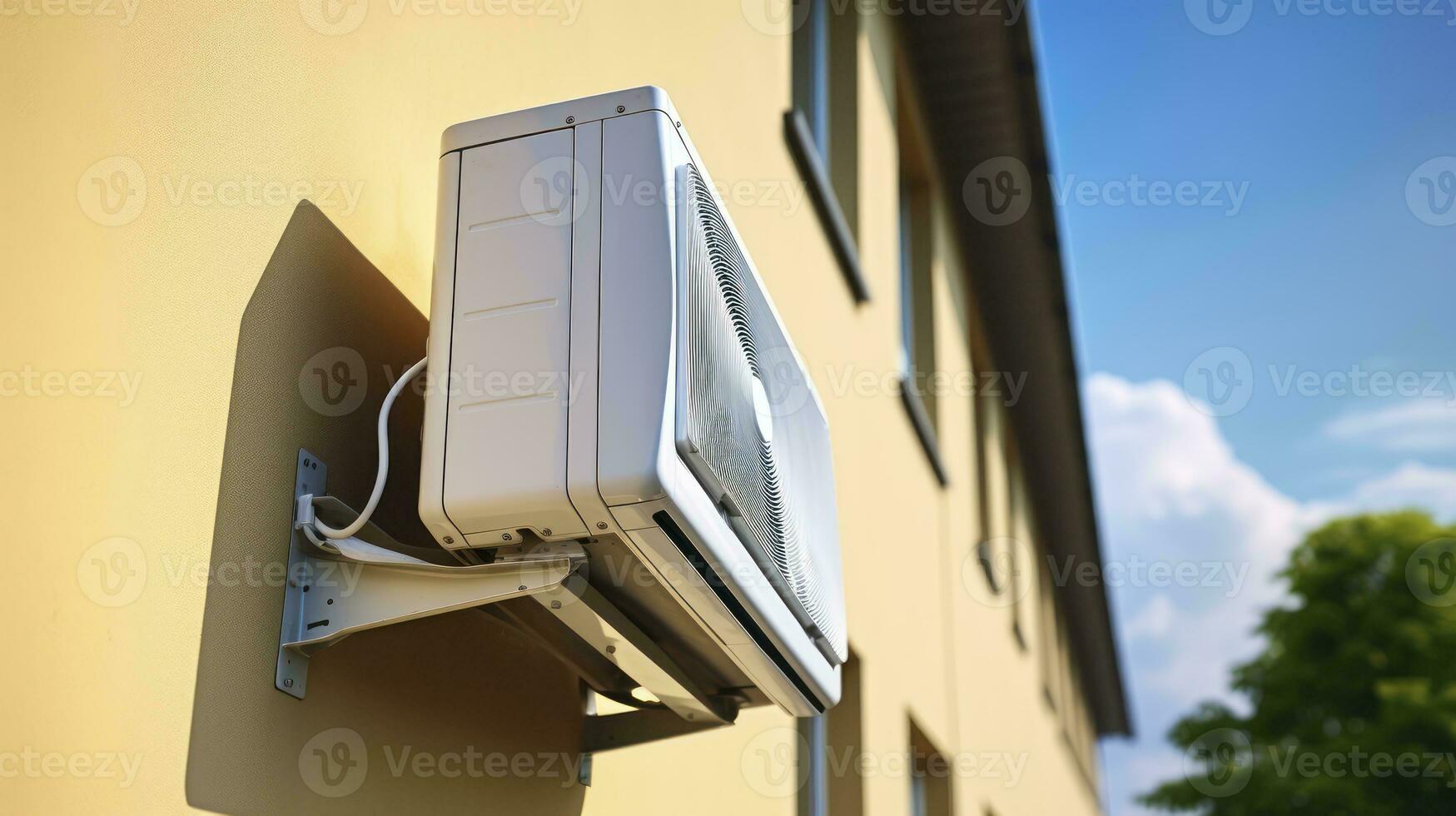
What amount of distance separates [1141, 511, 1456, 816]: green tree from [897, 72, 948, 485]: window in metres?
14.2

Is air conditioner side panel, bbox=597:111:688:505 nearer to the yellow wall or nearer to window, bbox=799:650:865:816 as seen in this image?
the yellow wall

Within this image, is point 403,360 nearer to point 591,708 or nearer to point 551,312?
point 551,312

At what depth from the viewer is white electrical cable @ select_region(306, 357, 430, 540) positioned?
5.29ft

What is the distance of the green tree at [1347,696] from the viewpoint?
19.0 meters

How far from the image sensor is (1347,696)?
2073cm

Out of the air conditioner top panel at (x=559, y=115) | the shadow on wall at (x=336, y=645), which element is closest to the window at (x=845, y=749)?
the shadow on wall at (x=336, y=645)

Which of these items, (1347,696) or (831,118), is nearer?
(831,118)

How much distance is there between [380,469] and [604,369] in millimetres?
336

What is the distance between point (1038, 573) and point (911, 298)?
19.2 feet

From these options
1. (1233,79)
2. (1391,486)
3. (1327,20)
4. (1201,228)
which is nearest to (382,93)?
(1233,79)

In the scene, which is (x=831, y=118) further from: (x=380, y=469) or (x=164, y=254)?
(x=164, y=254)

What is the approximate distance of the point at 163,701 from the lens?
4.47 feet

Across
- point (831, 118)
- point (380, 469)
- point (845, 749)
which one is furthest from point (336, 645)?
point (831, 118)

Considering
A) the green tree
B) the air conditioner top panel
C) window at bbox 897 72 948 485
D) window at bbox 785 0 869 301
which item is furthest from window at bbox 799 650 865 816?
the green tree
